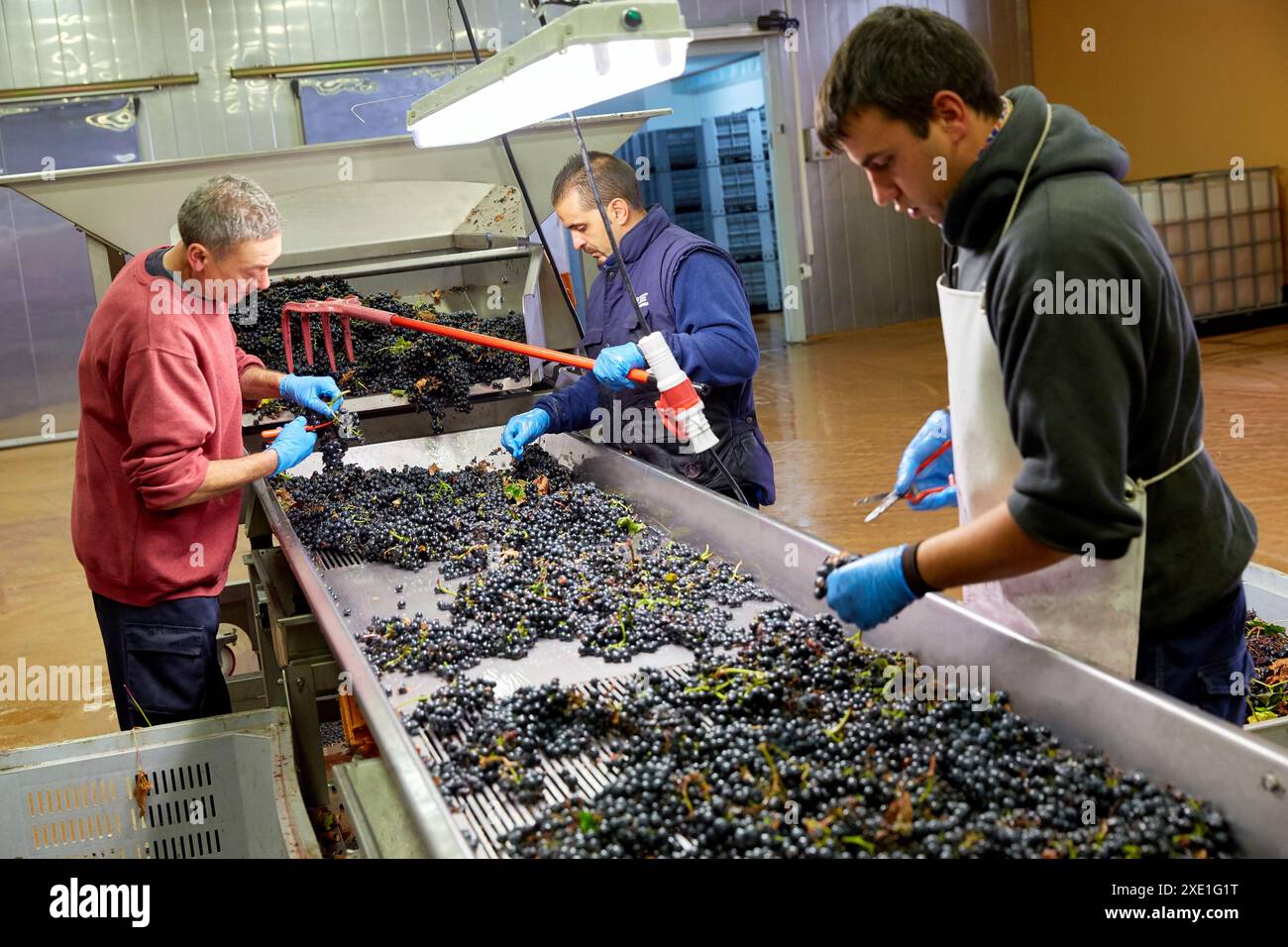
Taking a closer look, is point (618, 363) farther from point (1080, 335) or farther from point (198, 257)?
point (1080, 335)

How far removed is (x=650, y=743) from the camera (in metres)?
1.56

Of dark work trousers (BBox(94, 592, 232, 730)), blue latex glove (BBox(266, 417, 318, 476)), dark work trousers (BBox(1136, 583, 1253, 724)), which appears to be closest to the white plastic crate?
dark work trousers (BBox(94, 592, 232, 730))

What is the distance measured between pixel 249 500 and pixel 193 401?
0.93 meters

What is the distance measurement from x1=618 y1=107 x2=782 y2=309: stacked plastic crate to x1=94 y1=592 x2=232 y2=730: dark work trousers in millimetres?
9354

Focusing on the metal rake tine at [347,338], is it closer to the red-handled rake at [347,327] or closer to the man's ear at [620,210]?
the red-handled rake at [347,327]

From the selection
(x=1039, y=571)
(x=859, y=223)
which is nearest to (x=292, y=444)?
(x=1039, y=571)

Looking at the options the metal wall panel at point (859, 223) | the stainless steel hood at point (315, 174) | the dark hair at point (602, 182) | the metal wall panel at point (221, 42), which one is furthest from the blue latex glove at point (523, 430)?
the metal wall panel at point (859, 223)

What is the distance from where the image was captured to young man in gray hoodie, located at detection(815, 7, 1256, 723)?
4.28 feet

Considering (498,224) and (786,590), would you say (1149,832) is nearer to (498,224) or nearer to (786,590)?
(786,590)

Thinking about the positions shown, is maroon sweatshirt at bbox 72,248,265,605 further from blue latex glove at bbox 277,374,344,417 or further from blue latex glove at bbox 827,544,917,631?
blue latex glove at bbox 827,544,917,631

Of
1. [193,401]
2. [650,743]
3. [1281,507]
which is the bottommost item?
[1281,507]

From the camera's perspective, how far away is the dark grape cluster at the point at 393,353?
3416 mm
